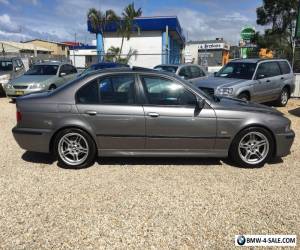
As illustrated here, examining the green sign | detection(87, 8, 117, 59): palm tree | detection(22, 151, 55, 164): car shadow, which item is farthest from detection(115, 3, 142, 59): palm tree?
detection(22, 151, 55, 164): car shadow

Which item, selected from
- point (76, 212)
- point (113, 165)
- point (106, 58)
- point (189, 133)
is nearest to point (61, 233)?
point (76, 212)

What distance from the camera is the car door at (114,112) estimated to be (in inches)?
196

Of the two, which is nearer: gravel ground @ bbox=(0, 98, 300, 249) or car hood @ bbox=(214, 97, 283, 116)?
gravel ground @ bbox=(0, 98, 300, 249)

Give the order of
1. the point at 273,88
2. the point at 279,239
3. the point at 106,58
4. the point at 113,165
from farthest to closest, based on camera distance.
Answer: the point at 106,58
the point at 273,88
the point at 113,165
the point at 279,239

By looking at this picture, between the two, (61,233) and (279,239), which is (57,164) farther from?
(279,239)

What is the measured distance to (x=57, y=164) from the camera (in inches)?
211

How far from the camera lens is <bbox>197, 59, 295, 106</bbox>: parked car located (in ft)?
30.6

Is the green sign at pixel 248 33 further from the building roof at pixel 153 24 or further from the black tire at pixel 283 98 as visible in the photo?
the black tire at pixel 283 98

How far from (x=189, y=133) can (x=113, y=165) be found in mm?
1354

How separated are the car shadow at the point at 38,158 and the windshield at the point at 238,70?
672 centimetres

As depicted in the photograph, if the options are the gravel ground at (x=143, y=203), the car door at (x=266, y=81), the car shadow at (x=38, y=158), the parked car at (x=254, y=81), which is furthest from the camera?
the car door at (x=266, y=81)

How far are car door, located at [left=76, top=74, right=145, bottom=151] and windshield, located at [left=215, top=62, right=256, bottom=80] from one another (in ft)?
19.9

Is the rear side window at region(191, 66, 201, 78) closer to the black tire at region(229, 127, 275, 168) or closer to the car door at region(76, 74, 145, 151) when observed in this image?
the black tire at region(229, 127, 275, 168)

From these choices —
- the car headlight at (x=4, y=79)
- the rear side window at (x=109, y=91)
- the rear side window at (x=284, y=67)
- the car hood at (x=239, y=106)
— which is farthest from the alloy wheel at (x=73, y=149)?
the car headlight at (x=4, y=79)
